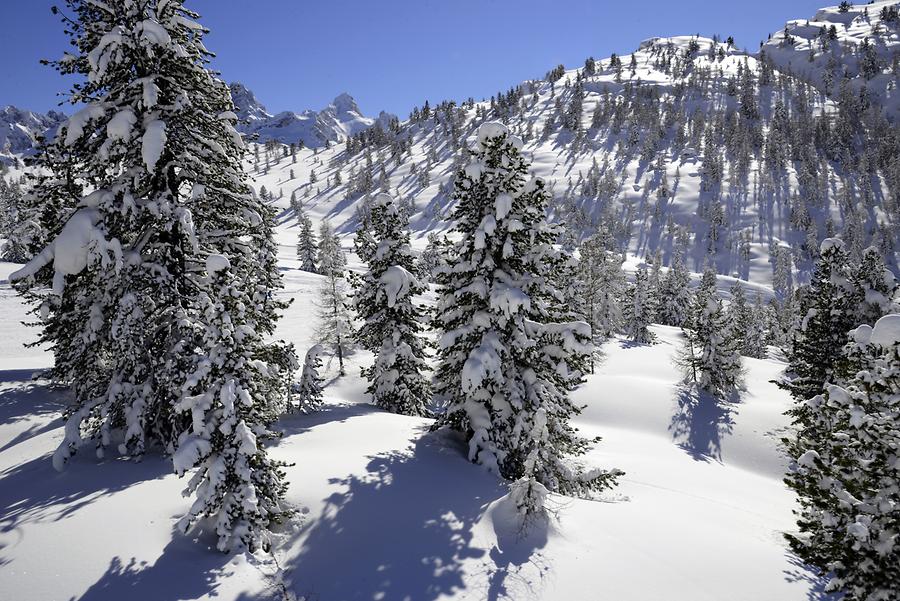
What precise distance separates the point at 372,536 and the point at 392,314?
1286cm

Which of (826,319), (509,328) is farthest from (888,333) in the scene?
(826,319)

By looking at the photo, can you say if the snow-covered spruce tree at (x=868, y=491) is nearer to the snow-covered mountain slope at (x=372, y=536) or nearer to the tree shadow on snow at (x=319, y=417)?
the snow-covered mountain slope at (x=372, y=536)

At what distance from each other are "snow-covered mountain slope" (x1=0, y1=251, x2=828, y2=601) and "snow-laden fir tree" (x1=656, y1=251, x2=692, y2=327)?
61.1 m

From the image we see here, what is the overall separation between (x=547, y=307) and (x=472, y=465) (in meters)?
5.42

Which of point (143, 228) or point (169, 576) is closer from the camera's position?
point (169, 576)

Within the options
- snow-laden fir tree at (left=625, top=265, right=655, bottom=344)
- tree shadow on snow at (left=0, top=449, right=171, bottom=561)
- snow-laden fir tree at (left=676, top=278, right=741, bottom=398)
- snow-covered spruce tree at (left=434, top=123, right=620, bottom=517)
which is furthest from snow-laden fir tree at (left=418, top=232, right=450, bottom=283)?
snow-laden fir tree at (left=625, top=265, right=655, bottom=344)

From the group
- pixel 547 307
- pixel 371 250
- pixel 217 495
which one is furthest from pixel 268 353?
pixel 371 250

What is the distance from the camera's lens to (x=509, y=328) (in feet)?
44.2

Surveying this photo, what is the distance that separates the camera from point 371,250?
21.5 metres

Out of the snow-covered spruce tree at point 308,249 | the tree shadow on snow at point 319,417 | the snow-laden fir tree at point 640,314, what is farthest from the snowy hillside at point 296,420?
the snow-covered spruce tree at point 308,249

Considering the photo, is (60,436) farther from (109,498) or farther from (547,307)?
(547,307)

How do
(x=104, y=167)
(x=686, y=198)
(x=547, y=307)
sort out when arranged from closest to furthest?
(x=104, y=167) → (x=547, y=307) → (x=686, y=198)

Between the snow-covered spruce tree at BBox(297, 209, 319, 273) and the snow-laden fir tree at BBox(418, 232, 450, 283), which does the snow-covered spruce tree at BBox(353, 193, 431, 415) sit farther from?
the snow-covered spruce tree at BBox(297, 209, 319, 273)

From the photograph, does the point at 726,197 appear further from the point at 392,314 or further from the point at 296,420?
the point at 296,420
